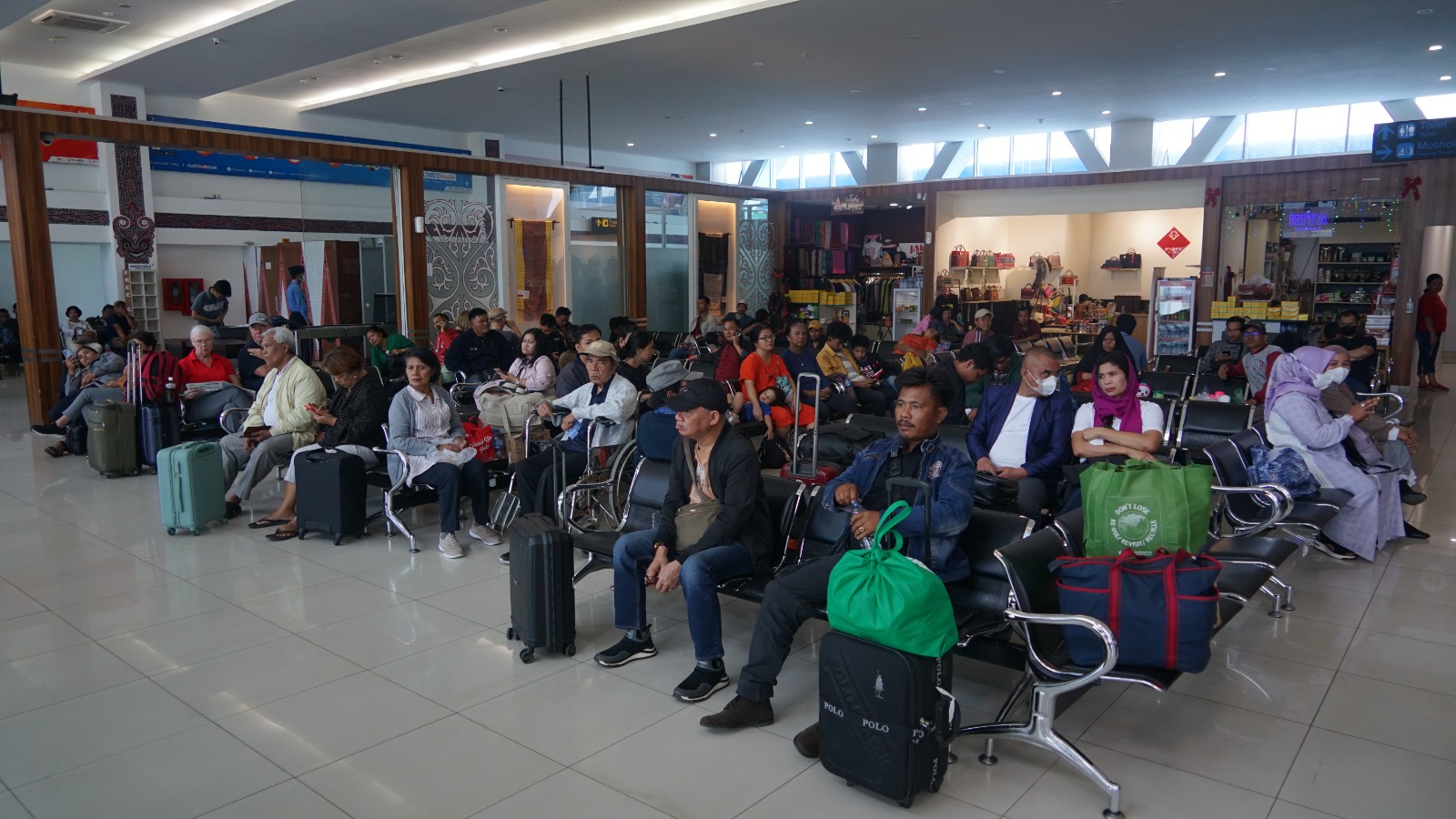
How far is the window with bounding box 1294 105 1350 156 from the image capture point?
14.4m

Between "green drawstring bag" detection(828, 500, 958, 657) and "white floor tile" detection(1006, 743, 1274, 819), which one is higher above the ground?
"green drawstring bag" detection(828, 500, 958, 657)

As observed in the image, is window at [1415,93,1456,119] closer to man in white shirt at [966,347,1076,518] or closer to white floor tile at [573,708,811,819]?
man in white shirt at [966,347,1076,518]

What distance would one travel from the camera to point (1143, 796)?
2.92 meters

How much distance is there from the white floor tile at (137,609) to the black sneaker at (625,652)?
215cm

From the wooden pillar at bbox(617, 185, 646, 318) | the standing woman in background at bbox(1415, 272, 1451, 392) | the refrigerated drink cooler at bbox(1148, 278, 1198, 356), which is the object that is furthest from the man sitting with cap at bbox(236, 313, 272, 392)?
the standing woman in background at bbox(1415, 272, 1451, 392)

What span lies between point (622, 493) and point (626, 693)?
9.08 feet

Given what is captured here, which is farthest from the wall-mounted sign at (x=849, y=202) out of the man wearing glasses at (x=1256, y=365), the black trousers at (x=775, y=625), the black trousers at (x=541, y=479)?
the black trousers at (x=775, y=625)

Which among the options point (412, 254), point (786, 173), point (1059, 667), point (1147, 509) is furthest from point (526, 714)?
point (786, 173)

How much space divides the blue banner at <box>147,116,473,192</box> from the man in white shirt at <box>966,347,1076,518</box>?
900 centimetres

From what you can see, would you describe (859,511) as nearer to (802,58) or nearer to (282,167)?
(802,58)

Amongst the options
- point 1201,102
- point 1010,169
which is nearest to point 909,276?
point 1010,169

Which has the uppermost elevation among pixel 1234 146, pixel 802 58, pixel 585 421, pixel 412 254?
pixel 802 58

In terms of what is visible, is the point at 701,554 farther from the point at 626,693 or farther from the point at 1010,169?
the point at 1010,169

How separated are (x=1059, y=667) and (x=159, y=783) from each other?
290 centimetres
